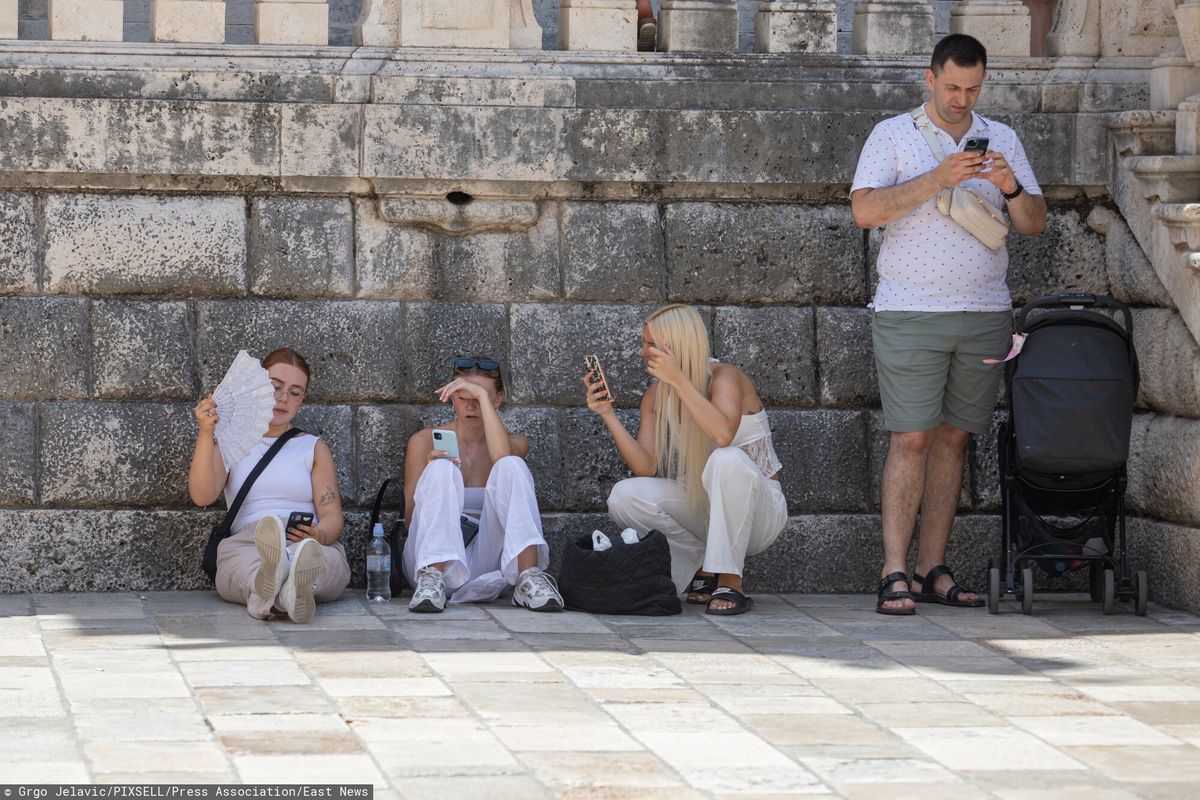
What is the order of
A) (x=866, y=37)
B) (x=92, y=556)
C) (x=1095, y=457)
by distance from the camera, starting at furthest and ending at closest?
(x=866, y=37) → (x=92, y=556) → (x=1095, y=457)

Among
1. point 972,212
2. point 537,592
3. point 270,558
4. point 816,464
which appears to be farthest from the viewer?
point 816,464

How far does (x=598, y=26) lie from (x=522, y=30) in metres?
0.33

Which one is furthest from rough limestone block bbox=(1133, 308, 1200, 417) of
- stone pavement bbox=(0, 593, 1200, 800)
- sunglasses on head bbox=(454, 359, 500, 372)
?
sunglasses on head bbox=(454, 359, 500, 372)

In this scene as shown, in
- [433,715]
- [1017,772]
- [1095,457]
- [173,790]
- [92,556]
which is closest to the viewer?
[173,790]

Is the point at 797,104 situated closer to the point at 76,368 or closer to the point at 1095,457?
the point at 1095,457

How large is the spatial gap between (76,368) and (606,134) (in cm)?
238

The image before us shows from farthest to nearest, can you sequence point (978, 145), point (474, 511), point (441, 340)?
point (441, 340), point (474, 511), point (978, 145)

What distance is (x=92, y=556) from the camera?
7.66 meters

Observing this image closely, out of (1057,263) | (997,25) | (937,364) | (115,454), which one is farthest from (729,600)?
(997,25)

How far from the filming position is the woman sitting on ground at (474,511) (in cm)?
720

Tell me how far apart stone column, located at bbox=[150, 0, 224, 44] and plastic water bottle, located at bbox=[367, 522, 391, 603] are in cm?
219

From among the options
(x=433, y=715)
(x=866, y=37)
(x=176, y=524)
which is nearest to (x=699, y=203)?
(x=866, y=37)

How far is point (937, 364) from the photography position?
294 inches

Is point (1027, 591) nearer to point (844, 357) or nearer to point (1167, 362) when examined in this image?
point (1167, 362)
